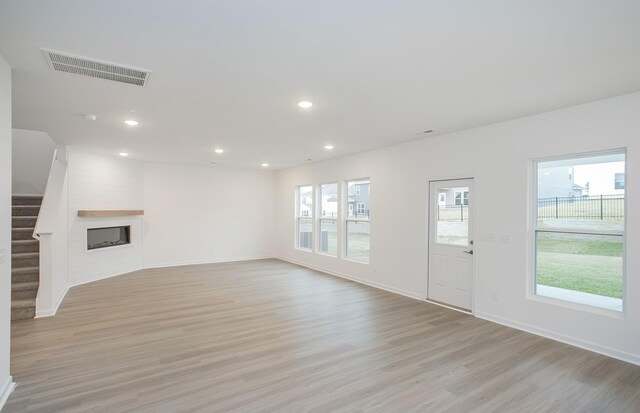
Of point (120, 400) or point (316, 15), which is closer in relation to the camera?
point (316, 15)

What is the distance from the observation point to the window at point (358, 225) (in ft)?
22.2

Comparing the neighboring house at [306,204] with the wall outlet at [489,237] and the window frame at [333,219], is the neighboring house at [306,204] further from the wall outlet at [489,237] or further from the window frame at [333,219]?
the wall outlet at [489,237]

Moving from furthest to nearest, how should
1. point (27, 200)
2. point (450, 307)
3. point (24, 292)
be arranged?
point (27, 200)
point (450, 307)
point (24, 292)

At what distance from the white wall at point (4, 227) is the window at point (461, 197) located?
5.22 metres

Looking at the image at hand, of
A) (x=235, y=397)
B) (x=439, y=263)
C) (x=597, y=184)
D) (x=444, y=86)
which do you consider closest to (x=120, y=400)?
(x=235, y=397)

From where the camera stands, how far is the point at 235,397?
8.44 ft

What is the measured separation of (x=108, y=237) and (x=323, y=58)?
696 cm

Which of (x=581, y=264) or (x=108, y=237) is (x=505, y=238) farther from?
(x=108, y=237)

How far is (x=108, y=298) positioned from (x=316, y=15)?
5.56 metres

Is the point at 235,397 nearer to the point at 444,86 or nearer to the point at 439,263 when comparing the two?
the point at 444,86

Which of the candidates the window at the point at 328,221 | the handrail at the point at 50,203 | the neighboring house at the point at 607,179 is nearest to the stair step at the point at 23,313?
the handrail at the point at 50,203

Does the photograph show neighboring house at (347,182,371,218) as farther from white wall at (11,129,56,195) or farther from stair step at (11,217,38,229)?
white wall at (11,129,56,195)

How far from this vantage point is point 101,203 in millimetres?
7000

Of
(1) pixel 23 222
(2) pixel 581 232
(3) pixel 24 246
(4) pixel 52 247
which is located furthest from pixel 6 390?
(2) pixel 581 232
